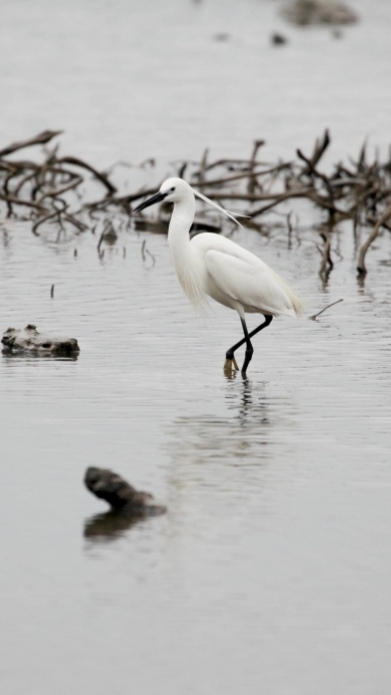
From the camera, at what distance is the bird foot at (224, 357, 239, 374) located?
10062 millimetres

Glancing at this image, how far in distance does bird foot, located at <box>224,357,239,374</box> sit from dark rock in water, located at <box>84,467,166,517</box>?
3.56 m

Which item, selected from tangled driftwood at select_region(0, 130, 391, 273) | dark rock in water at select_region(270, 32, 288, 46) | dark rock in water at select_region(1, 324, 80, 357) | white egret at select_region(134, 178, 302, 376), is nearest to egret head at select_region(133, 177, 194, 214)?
white egret at select_region(134, 178, 302, 376)

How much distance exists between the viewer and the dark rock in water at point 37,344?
10164mm

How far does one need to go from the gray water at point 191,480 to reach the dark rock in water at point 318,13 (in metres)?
50.3

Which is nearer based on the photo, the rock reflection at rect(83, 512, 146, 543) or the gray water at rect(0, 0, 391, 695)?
the gray water at rect(0, 0, 391, 695)

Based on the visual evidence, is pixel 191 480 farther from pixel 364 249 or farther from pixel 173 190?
pixel 364 249

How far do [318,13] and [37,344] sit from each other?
60899 millimetres

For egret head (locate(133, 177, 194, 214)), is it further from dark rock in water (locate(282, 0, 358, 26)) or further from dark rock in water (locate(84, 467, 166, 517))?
dark rock in water (locate(282, 0, 358, 26))

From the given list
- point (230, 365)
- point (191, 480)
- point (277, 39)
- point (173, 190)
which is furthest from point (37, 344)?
point (277, 39)

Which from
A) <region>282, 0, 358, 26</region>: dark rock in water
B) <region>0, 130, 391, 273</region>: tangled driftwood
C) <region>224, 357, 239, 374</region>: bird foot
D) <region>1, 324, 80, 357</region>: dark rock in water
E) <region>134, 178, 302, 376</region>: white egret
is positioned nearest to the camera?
<region>224, 357, 239, 374</region>: bird foot

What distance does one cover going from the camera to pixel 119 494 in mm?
6430

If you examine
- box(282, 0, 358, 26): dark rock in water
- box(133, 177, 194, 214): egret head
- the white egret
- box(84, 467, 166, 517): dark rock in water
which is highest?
box(282, 0, 358, 26): dark rock in water

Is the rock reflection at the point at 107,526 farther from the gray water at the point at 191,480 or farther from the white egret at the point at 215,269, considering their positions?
the white egret at the point at 215,269

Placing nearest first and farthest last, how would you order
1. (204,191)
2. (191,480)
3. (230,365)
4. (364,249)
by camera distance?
(191,480) < (230,365) < (364,249) < (204,191)
